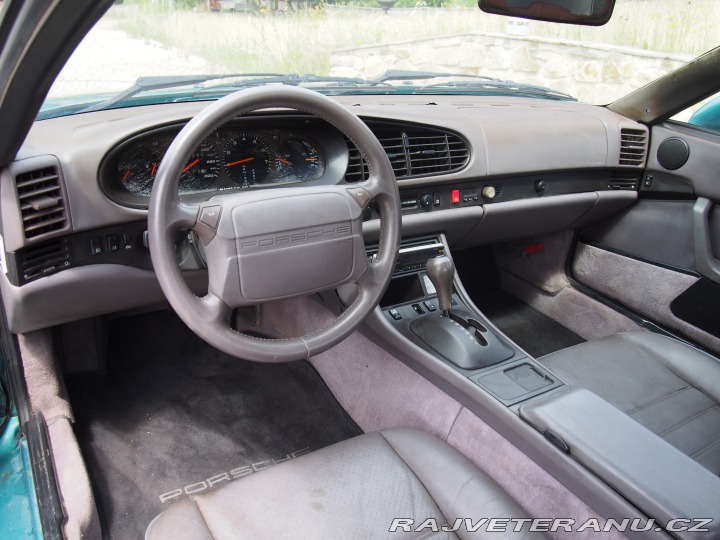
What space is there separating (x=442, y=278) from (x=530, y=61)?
1.67 metres

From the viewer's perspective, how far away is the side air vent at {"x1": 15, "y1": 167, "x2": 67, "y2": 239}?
1407 mm

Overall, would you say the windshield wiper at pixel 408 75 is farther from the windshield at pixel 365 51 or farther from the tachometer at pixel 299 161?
the tachometer at pixel 299 161

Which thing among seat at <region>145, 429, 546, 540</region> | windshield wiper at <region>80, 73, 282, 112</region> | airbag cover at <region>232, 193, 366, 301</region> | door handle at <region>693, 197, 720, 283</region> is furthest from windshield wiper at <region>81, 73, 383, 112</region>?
door handle at <region>693, 197, 720, 283</region>

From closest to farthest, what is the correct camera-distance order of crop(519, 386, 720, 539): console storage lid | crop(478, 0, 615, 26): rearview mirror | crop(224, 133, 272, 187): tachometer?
crop(519, 386, 720, 539): console storage lid, crop(478, 0, 615, 26): rearview mirror, crop(224, 133, 272, 187): tachometer

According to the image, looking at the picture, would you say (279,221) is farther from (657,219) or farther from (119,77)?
(657,219)

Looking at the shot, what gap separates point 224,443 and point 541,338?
153 centimetres

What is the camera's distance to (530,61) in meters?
2.98

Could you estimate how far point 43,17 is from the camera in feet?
2.67

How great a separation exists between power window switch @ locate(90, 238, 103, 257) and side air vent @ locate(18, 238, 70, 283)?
60mm

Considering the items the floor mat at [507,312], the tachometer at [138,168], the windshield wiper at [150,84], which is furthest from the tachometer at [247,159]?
the floor mat at [507,312]

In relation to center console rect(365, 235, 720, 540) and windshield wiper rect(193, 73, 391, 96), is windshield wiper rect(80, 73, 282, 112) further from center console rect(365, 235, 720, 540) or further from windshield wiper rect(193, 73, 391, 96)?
center console rect(365, 235, 720, 540)

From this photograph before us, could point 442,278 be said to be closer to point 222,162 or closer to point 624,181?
point 222,162

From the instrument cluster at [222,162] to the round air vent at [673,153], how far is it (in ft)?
5.16

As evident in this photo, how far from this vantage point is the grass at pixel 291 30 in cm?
178
